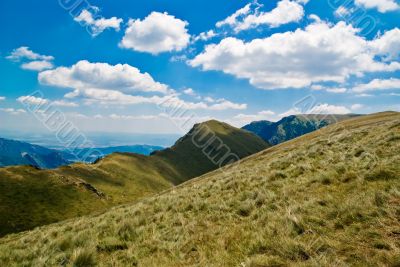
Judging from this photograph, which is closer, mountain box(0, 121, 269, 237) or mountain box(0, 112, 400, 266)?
mountain box(0, 112, 400, 266)

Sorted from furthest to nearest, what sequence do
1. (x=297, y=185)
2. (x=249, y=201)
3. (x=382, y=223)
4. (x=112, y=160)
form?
(x=112, y=160)
(x=297, y=185)
(x=249, y=201)
(x=382, y=223)

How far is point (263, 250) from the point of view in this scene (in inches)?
290

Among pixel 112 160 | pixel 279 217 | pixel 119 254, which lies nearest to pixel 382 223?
pixel 279 217

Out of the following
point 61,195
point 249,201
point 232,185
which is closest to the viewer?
point 249,201

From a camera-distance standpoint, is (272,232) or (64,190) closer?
(272,232)

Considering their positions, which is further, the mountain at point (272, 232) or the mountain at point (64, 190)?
the mountain at point (64, 190)

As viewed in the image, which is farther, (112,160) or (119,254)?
(112,160)

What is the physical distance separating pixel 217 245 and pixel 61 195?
87.4m

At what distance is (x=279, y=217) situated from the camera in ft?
30.8

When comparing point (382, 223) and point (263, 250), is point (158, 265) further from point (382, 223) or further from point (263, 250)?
point (382, 223)

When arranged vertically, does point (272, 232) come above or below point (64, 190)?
above

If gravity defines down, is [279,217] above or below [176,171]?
above

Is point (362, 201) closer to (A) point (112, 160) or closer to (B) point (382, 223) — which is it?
(B) point (382, 223)

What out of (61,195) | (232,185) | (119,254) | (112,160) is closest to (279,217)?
(119,254)
